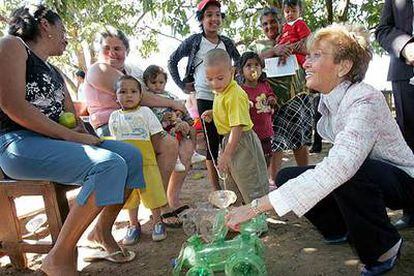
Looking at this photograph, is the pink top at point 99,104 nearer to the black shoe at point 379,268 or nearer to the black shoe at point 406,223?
the black shoe at point 379,268

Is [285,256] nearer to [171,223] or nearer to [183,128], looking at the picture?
[171,223]

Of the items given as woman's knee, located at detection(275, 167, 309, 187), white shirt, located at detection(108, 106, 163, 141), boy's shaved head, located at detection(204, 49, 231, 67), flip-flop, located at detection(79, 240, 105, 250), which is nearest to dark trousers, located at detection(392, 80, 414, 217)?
woman's knee, located at detection(275, 167, 309, 187)

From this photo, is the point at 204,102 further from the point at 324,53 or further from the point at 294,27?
the point at 324,53

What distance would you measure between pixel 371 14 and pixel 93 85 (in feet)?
19.7

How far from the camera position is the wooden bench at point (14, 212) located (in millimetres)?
2260

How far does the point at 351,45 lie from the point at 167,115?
5.55 feet

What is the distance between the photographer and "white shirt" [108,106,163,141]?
284 cm

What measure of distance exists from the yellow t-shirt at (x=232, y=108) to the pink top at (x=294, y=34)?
1055 millimetres

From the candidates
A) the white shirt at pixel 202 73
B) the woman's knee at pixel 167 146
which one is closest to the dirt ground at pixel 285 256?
the woman's knee at pixel 167 146

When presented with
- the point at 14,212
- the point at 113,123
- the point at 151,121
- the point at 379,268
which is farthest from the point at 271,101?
the point at 14,212

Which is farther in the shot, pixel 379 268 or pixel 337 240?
pixel 337 240

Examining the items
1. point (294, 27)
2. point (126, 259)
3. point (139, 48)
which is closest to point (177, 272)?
point (126, 259)

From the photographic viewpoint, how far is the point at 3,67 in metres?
2.08

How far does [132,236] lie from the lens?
289 cm
